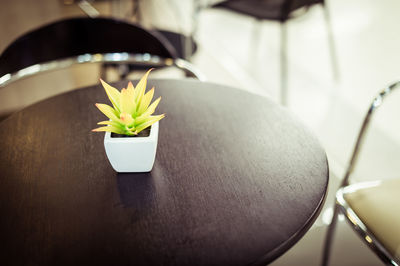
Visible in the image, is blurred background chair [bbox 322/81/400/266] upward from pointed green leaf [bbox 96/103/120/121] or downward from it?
downward

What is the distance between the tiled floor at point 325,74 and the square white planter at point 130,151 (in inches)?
31.5

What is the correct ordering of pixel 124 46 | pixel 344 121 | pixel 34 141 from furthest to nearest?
1. pixel 344 121
2. pixel 124 46
3. pixel 34 141

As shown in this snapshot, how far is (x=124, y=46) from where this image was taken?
52.1 inches

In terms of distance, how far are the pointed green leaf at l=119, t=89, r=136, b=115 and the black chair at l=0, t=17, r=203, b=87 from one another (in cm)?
56

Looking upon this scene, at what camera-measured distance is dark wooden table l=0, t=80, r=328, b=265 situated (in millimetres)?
553

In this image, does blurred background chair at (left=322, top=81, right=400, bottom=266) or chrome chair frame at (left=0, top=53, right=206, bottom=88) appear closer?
blurred background chair at (left=322, top=81, right=400, bottom=266)

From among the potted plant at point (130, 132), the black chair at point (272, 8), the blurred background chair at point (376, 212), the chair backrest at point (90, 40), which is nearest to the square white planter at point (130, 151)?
the potted plant at point (130, 132)

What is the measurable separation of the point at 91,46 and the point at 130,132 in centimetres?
78

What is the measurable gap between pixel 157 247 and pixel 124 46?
937mm

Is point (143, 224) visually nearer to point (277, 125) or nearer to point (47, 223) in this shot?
point (47, 223)

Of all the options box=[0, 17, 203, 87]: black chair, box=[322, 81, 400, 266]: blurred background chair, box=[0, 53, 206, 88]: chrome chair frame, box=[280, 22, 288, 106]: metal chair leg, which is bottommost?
box=[322, 81, 400, 266]: blurred background chair

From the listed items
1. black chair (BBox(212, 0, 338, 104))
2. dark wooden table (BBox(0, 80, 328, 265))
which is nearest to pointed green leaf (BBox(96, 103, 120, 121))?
dark wooden table (BBox(0, 80, 328, 265))

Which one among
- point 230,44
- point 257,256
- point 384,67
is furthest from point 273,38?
point 257,256

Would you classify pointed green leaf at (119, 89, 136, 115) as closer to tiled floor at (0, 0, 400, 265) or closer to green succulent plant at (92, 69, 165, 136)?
green succulent plant at (92, 69, 165, 136)
